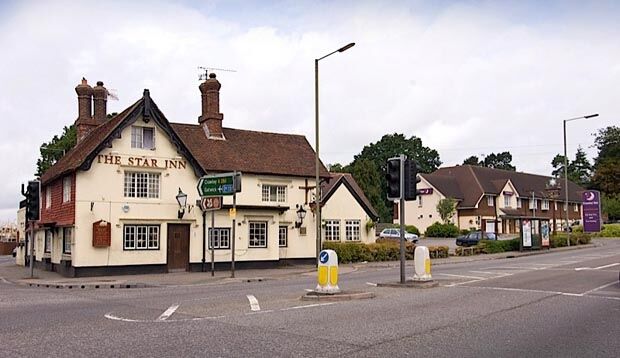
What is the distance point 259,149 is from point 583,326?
24.1m

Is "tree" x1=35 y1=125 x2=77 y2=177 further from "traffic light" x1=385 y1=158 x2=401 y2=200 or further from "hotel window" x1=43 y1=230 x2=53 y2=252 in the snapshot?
"traffic light" x1=385 y1=158 x2=401 y2=200

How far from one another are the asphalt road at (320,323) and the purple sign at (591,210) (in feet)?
118

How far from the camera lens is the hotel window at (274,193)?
32406 millimetres

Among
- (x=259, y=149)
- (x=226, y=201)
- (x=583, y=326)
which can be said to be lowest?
(x=583, y=326)

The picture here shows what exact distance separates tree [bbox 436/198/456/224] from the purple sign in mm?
14368

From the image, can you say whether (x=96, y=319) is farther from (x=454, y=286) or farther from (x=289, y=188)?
(x=289, y=188)

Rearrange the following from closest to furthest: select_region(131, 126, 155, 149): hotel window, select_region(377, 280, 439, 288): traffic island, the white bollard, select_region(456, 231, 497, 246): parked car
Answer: select_region(377, 280, 439, 288): traffic island
the white bollard
select_region(131, 126, 155, 149): hotel window
select_region(456, 231, 497, 246): parked car

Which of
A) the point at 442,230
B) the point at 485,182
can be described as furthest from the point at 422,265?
the point at 485,182

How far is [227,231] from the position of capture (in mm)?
30141

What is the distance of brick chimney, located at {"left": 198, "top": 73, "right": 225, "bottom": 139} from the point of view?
1298 inches

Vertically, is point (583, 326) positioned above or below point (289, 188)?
below

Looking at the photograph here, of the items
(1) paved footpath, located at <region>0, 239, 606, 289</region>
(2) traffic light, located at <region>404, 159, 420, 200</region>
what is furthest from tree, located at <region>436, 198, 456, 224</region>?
(2) traffic light, located at <region>404, 159, 420, 200</region>

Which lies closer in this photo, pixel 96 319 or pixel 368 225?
pixel 96 319

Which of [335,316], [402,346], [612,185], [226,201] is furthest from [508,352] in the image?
[612,185]
